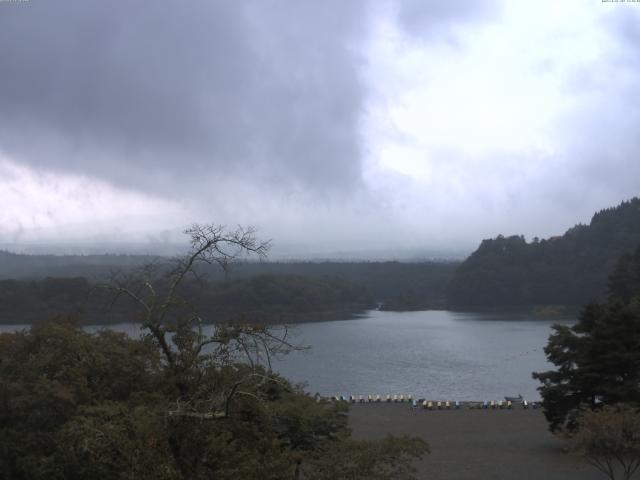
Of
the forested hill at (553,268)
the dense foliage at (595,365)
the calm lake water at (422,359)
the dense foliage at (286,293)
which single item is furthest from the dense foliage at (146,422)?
the forested hill at (553,268)

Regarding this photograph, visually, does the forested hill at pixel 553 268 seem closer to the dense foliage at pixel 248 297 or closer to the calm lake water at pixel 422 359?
the dense foliage at pixel 248 297

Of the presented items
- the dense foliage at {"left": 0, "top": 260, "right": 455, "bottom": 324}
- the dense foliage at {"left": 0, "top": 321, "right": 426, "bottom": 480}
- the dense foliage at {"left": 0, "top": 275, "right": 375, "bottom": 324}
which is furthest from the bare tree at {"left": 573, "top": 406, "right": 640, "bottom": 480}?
the dense foliage at {"left": 0, "top": 275, "right": 375, "bottom": 324}

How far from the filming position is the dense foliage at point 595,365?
13633 millimetres

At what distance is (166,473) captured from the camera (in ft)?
16.3

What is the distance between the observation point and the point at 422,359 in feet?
113

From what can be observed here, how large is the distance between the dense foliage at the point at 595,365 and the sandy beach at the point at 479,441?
1.03 m

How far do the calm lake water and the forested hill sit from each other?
1544cm

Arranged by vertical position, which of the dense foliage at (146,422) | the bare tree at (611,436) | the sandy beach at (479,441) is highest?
the dense foliage at (146,422)

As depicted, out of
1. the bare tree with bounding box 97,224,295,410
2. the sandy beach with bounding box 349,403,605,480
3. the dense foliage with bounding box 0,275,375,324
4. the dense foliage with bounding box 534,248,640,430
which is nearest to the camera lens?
the bare tree with bounding box 97,224,295,410

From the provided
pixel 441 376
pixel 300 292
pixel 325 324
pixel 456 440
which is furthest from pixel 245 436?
pixel 300 292

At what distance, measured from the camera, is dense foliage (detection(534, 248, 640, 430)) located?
1363 cm

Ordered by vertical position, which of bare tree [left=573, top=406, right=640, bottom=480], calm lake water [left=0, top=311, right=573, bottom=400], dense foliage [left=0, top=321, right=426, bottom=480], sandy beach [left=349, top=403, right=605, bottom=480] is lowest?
calm lake water [left=0, top=311, right=573, bottom=400]

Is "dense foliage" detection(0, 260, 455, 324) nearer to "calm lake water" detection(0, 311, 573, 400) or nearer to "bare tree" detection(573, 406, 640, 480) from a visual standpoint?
"calm lake water" detection(0, 311, 573, 400)

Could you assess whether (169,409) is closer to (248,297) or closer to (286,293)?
(248,297)
